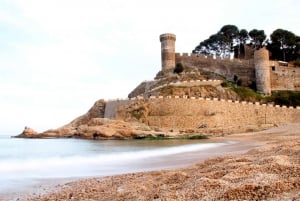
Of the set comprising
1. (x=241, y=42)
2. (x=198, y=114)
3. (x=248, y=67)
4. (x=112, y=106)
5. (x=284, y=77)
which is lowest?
(x=198, y=114)

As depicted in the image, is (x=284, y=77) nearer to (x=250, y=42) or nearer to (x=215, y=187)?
(x=250, y=42)

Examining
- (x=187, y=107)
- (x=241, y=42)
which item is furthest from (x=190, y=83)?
(x=241, y=42)

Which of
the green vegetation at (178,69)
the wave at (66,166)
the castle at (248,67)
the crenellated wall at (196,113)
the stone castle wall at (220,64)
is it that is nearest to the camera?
the wave at (66,166)

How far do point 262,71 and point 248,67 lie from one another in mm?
2842

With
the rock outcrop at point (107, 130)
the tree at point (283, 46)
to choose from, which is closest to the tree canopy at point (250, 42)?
the tree at point (283, 46)

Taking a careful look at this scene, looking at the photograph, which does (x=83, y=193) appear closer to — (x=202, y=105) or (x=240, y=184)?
(x=240, y=184)

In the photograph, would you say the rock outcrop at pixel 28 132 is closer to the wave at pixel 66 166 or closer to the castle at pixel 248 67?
the castle at pixel 248 67

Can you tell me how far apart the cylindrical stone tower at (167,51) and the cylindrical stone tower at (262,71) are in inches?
420

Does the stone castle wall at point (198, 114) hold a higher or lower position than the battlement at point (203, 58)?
lower

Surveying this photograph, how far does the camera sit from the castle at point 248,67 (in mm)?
50250

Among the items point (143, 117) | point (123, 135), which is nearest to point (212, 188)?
point (123, 135)

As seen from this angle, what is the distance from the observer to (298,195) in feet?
13.8

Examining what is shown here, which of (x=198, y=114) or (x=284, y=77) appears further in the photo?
(x=284, y=77)

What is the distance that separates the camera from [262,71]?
5022 cm
